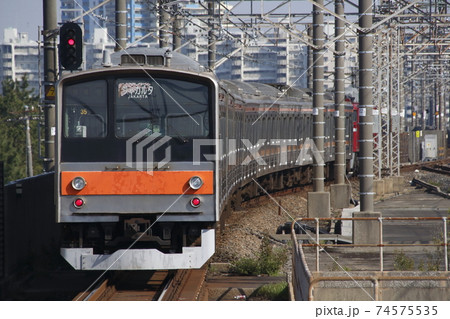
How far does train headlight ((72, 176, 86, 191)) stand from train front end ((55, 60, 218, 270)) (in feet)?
0.04

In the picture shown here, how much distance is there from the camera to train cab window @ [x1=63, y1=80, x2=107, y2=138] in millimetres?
13031

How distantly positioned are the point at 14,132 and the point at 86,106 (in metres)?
52.8

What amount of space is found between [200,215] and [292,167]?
17.2 metres

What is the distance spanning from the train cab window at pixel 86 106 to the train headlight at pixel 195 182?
4.56 feet

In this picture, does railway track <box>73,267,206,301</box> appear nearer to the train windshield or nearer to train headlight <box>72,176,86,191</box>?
train headlight <box>72,176,86,191</box>

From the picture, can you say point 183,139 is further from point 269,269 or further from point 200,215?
point 269,269

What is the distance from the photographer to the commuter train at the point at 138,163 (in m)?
12.8

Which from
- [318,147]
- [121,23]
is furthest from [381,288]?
[318,147]

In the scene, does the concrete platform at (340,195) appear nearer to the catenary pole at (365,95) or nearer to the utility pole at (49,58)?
the catenary pole at (365,95)

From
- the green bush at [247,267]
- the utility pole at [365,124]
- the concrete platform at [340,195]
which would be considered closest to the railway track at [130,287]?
the green bush at [247,267]

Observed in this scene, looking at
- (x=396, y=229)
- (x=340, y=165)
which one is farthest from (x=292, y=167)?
(x=396, y=229)

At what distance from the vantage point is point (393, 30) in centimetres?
3362

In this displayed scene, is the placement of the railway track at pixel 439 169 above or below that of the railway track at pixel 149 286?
above
